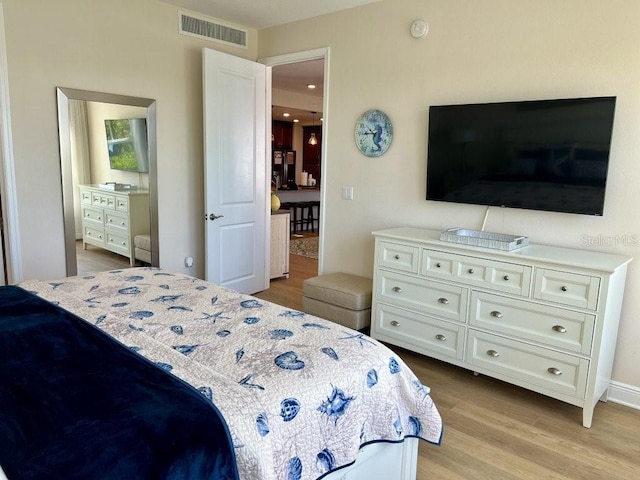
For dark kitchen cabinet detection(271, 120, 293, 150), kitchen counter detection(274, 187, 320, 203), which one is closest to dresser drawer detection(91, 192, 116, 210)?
kitchen counter detection(274, 187, 320, 203)

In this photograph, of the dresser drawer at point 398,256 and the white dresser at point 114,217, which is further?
the white dresser at point 114,217

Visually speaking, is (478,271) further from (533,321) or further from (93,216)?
(93,216)

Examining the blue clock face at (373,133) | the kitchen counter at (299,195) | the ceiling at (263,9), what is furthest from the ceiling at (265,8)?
the kitchen counter at (299,195)

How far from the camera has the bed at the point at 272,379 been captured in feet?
4.33

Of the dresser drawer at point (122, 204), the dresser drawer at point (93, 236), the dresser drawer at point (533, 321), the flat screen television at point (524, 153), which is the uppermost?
→ the flat screen television at point (524, 153)

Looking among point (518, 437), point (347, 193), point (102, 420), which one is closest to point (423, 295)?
point (518, 437)

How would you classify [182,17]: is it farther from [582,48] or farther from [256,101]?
[582,48]

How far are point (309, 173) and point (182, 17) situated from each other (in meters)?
8.10

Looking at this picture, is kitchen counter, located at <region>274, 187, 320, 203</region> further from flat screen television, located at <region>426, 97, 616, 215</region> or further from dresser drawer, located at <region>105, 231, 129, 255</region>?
flat screen television, located at <region>426, 97, 616, 215</region>

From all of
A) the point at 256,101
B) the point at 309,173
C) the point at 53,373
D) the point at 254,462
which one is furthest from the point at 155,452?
the point at 309,173

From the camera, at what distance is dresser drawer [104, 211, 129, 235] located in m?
3.74

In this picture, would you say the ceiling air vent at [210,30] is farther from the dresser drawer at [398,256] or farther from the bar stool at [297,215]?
the bar stool at [297,215]

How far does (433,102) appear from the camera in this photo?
11.3 feet

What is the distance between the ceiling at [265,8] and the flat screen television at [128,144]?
3.54 feet
